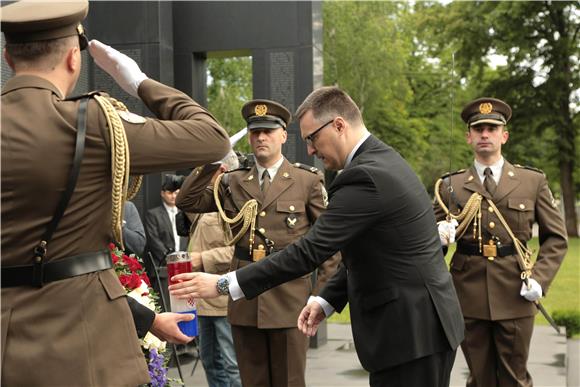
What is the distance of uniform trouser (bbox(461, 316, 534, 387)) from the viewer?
20.7 ft

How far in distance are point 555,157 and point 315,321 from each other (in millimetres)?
33287

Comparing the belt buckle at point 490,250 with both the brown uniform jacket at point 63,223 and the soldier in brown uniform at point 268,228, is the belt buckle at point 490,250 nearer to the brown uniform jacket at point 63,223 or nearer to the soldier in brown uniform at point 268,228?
the soldier in brown uniform at point 268,228

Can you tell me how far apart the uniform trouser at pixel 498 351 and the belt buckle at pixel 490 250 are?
1.56ft

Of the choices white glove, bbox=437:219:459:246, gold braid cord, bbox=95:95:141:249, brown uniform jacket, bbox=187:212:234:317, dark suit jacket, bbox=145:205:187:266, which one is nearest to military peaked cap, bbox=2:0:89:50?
gold braid cord, bbox=95:95:141:249

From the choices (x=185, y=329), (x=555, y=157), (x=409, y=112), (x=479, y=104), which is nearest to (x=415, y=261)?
(x=185, y=329)

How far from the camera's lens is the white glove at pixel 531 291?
6.22m

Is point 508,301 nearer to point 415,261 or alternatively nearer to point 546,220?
point 546,220

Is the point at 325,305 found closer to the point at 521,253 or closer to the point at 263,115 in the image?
the point at 263,115

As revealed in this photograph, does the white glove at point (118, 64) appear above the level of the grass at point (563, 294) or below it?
above

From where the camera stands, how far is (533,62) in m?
36.1

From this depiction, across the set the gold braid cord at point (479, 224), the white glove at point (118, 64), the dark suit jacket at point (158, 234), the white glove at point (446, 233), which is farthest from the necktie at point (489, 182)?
the white glove at point (118, 64)

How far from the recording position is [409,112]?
49.0 meters

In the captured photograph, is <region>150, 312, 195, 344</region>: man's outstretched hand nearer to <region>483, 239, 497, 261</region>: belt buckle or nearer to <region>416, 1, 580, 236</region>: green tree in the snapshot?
<region>483, 239, 497, 261</region>: belt buckle

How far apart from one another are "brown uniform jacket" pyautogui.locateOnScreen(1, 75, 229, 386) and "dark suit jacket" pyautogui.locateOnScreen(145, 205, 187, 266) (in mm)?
6108
